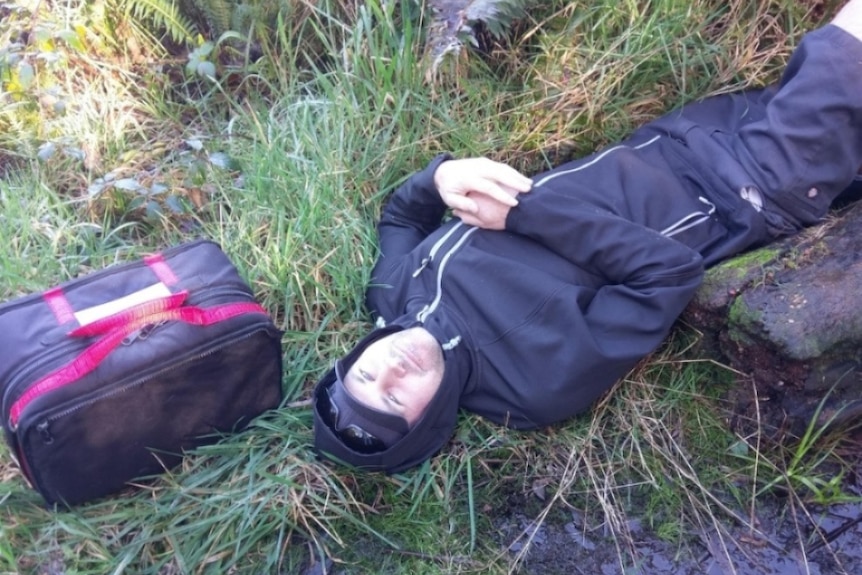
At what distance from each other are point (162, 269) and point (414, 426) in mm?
984

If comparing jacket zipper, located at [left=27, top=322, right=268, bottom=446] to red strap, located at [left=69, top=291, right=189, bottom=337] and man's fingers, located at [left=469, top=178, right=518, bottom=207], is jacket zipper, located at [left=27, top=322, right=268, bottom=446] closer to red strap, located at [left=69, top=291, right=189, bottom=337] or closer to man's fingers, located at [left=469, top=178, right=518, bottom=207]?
red strap, located at [left=69, top=291, right=189, bottom=337]

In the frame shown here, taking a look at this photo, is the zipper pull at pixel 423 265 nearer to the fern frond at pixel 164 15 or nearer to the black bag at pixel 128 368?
the black bag at pixel 128 368

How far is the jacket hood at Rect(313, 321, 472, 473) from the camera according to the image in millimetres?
2295

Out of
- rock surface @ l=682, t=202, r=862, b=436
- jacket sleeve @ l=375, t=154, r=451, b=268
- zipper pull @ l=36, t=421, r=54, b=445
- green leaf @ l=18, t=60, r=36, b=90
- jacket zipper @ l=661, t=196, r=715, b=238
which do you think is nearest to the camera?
zipper pull @ l=36, t=421, r=54, b=445

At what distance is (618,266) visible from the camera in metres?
2.47

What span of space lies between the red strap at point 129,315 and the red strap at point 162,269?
11 cm

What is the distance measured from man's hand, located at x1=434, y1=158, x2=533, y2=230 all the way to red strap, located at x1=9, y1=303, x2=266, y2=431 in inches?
34.9

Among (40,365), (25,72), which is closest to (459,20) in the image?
(25,72)

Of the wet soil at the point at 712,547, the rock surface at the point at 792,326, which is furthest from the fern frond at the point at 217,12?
the wet soil at the point at 712,547

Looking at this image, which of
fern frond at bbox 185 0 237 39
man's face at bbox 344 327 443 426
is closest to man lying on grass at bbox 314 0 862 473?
man's face at bbox 344 327 443 426

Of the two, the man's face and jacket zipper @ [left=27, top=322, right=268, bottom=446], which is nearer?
jacket zipper @ [left=27, top=322, right=268, bottom=446]

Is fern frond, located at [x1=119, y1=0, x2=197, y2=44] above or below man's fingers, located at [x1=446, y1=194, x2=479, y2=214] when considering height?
above

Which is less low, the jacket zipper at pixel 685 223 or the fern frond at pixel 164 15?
the fern frond at pixel 164 15

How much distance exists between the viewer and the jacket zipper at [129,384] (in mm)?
2006
